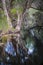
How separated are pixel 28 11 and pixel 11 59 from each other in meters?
0.89

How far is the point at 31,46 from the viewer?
2.71 m

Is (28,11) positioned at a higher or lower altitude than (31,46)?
higher

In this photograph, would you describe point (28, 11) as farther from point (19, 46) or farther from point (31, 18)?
point (19, 46)

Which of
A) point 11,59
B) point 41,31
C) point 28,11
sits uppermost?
point 28,11

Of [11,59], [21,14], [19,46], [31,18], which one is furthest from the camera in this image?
[21,14]

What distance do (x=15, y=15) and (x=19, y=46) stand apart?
0.72m

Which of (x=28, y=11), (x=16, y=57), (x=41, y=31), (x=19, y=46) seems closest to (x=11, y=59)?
(x=16, y=57)

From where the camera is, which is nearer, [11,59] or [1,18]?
[11,59]

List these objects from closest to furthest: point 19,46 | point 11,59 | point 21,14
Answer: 1. point 11,59
2. point 19,46
3. point 21,14

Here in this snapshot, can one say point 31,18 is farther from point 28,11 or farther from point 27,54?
point 27,54

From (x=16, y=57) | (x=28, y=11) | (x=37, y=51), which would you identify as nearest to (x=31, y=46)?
(x=37, y=51)

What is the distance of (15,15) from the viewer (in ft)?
10.6

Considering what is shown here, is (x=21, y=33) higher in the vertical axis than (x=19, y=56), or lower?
higher

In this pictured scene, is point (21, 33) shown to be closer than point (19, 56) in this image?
No
